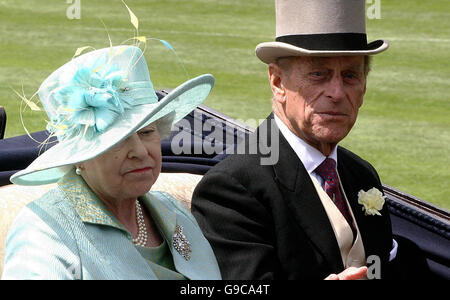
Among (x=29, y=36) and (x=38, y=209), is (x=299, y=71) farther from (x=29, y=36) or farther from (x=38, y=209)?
(x=29, y=36)

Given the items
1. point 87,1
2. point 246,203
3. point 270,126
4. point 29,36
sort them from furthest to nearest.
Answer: point 87,1 < point 29,36 < point 270,126 < point 246,203

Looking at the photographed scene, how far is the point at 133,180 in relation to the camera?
3.01 metres

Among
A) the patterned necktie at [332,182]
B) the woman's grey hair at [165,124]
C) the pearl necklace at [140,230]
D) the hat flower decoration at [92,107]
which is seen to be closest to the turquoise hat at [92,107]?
the hat flower decoration at [92,107]

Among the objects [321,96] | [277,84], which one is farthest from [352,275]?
[277,84]

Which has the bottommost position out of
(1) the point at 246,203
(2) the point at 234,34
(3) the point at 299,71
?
(2) the point at 234,34

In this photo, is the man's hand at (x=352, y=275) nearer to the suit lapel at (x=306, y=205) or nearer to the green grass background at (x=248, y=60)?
the suit lapel at (x=306, y=205)

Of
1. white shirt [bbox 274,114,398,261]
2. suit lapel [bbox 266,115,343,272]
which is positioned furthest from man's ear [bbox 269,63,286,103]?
suit lapel [bbox 266,115,343,272]

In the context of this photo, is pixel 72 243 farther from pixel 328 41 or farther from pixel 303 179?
pixel 328 41

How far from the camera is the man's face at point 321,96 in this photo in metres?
3.46

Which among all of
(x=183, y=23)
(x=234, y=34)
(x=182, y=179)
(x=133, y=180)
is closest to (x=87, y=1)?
(x=183, y=23)

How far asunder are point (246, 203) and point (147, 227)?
0.40 meters

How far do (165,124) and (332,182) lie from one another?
777 millimetres

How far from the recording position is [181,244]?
3232 mm

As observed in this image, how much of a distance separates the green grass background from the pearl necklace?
440 cm
